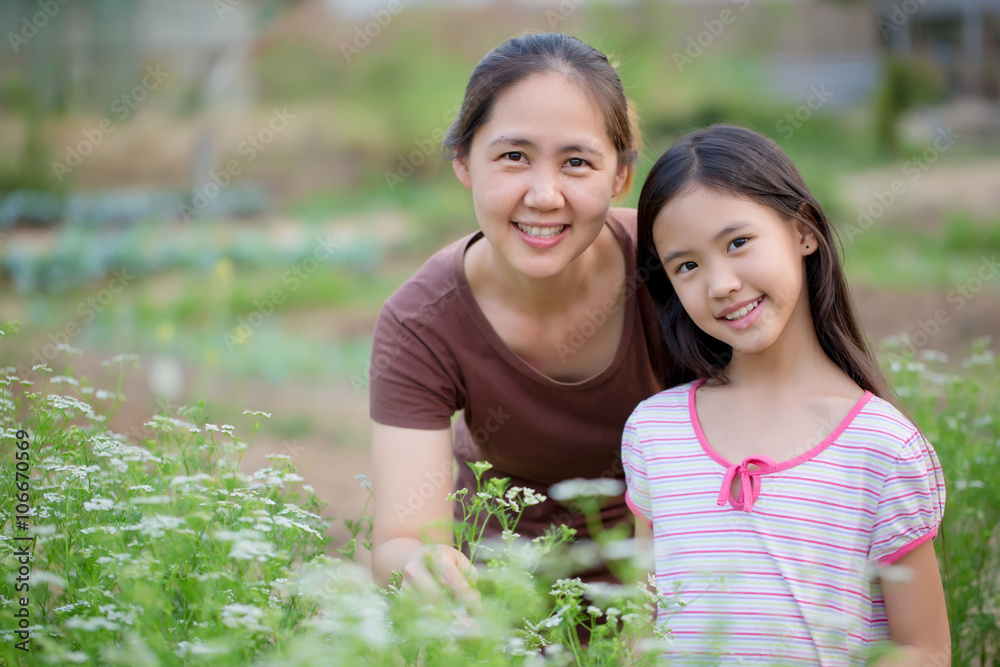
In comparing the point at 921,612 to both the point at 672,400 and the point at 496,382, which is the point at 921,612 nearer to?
the point at 672,400

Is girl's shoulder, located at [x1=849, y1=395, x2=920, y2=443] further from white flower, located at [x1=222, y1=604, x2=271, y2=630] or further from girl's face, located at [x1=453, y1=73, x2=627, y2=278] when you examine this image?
white flower, located at [x1=222, y1=604, x2=271, y2=630]

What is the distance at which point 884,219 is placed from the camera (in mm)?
8148

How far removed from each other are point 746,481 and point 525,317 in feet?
2.39

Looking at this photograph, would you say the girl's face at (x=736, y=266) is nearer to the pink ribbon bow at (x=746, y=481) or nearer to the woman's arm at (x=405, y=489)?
the pink ribbon bow at (x=746, y=481)

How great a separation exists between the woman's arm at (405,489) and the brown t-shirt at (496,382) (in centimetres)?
4

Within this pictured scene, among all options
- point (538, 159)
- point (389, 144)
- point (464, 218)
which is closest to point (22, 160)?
point (389, 144)

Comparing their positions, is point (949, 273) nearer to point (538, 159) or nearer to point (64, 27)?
point (538, 159)

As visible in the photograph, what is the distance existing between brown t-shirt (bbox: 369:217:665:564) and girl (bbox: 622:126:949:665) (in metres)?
0.27

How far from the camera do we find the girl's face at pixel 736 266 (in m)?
1.71
